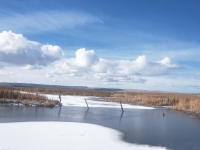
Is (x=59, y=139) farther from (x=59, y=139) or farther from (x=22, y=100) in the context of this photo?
(x=22, y=100)

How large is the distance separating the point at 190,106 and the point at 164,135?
17.0m

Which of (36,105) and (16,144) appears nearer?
(16,144)

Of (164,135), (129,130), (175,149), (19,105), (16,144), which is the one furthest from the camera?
(19,105)

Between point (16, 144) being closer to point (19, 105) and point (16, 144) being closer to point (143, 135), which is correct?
point (143, 135)

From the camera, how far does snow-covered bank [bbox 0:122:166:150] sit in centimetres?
981

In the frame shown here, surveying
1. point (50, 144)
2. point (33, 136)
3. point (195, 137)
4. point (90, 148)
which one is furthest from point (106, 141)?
point (195, 137)

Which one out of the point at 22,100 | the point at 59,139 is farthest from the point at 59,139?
the point at 22,100

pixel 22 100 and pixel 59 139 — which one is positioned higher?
pixel 22 100

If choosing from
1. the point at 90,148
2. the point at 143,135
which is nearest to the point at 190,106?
the point at 143,135

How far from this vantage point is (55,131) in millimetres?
12914

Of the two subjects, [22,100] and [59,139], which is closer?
[59,139]

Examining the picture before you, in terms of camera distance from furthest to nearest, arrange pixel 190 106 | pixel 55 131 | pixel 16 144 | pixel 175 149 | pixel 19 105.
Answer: pixel 190 106 < pixel 19 105 < pixel 55 131 < pixel 175 149 < pixel 16 144

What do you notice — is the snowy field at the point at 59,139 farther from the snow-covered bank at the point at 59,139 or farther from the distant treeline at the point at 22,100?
the distant treeline at the point at 22,100

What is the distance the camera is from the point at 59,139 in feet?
36.6
